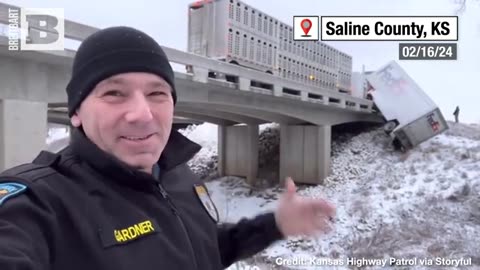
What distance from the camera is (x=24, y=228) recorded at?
109 centimetres

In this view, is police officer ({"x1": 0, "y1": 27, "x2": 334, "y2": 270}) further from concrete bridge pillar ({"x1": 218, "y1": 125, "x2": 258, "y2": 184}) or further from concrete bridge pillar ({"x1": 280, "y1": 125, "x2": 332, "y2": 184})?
concrete bridge pillar ({"x1": 218, "y1": 125, "x2": 258, "y2": 184})

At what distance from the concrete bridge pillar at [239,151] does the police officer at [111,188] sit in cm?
1698

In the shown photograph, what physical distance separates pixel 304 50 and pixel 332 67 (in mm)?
3549

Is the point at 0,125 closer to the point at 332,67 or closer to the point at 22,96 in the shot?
the point at 22,96

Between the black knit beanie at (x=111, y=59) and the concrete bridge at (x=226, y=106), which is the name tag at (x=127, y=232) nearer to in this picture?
the black knit beanie at (x=111, y=59)

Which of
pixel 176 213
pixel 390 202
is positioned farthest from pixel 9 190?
pixel 390 202

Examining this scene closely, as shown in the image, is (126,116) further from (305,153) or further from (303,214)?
(305,153)

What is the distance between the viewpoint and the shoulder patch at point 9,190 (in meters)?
1.07

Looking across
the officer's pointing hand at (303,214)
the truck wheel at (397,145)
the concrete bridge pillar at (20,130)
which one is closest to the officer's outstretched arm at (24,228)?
the officer's pointing hand at (303,214)

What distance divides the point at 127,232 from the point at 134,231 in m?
0.03

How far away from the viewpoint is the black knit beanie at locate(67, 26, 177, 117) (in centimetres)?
139

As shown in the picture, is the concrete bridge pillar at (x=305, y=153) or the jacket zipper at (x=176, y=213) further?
the concrete bridge pillar at (x=305, y=153)

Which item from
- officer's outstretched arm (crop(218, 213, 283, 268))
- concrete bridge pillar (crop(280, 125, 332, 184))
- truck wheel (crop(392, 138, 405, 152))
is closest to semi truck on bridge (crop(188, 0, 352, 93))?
concrete bridge pillar (crop(280, 125, 332, 184))

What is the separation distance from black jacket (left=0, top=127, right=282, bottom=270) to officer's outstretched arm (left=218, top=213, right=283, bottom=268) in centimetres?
45
